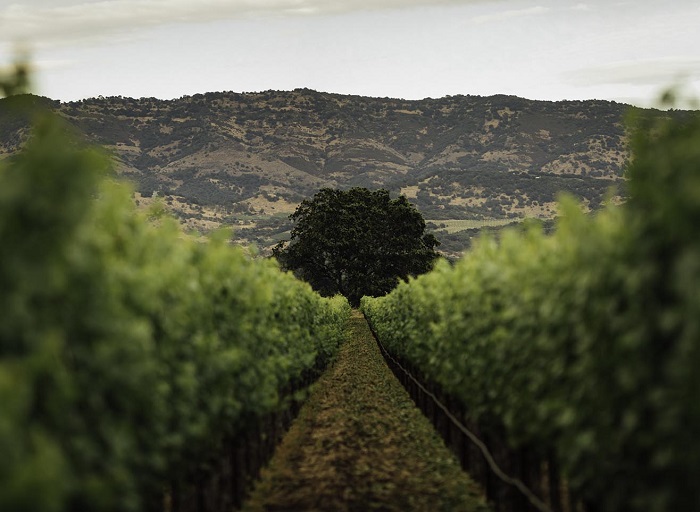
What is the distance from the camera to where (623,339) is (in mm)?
5934

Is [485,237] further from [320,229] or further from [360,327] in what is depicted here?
[320,229]

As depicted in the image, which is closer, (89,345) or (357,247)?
(89,345)

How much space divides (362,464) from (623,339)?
941 cm

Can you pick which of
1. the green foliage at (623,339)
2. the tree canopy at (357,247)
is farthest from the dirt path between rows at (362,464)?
the tree canopy at (357,247)

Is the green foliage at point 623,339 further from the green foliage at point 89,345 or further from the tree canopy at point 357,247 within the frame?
the tree canopy at point 357,247

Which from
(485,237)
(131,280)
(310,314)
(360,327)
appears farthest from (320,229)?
(131,280)

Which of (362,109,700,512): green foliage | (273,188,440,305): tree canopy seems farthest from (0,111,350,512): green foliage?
(273,188,440,305): tree canopy

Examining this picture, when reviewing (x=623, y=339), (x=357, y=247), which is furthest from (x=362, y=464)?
(x=357, y=247)

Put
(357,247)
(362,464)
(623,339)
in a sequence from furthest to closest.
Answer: (357,247)
(362,464)
(623,339)

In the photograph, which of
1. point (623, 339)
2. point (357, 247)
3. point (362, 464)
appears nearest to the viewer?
point (623, 339)

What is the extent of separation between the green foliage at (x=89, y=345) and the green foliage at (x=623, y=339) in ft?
11.7

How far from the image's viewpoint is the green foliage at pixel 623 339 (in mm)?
5348

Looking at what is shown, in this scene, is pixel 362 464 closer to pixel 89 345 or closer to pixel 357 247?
pixel 89 345

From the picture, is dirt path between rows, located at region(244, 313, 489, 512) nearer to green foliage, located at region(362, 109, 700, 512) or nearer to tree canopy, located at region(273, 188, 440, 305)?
green foliage, located at region(362, 109, 700, 512)
